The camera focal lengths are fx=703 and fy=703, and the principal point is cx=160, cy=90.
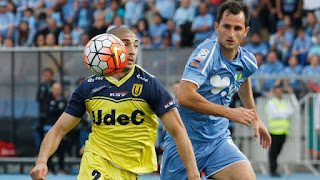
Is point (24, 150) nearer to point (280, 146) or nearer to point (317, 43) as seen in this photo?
point (280, 146)

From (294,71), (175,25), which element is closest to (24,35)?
(175,25)

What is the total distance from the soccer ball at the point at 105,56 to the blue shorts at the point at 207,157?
1.77 m

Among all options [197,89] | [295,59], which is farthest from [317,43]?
[197,89]

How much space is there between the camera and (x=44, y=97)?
1487 cm

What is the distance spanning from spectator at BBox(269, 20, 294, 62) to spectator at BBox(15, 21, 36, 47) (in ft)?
20.5

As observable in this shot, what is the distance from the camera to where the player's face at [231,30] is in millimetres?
7039

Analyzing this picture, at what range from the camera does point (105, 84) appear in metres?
6.24

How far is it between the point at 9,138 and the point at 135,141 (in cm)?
933

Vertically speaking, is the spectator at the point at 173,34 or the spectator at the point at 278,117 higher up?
the spectator at the point at 173,34

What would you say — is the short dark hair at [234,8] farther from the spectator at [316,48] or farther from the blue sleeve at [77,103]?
the spectator at [316,48]

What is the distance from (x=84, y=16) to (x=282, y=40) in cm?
544

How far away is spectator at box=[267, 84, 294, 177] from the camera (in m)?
14.7

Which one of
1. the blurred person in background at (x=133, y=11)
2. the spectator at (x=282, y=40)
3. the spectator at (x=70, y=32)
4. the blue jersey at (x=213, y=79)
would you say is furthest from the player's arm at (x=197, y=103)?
the blurred person in background at (x=133, y=11)

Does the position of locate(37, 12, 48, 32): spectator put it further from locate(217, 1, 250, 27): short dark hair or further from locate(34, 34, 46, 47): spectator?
locate(217, 1, 250, 27): short dark hair
